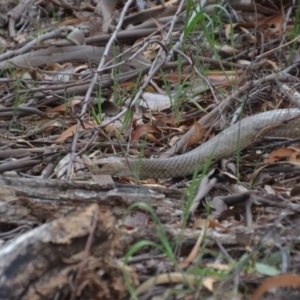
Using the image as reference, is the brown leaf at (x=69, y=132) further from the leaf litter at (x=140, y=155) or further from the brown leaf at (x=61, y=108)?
the brown leaf at (x=61, y=108)

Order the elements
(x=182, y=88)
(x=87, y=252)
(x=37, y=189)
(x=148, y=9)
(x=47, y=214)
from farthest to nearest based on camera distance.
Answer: (x=148, y=9) < (x=182, y=88) < (x=37, y=189) < (x=47, y=214) < (x=87, y=252)

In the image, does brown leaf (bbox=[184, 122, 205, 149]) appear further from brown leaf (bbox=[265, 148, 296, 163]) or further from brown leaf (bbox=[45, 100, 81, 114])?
brown leaf (bbox=[45, 100, 81, 114])

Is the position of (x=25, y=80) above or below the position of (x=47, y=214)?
→ below

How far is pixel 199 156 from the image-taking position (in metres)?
4.29

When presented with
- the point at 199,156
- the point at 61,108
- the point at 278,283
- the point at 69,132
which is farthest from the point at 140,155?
the point at 278,283

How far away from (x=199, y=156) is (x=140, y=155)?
1.49ft

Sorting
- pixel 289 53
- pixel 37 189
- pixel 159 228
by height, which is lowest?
pixel 289 53

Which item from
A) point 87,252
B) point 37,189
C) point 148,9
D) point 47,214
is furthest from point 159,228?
point 148,9

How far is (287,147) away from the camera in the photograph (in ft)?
13.9

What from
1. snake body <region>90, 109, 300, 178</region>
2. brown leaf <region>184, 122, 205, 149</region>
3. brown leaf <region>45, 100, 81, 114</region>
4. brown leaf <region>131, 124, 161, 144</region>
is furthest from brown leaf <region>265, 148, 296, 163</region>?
brown leaf <region>45, 100, 81, 114</region>

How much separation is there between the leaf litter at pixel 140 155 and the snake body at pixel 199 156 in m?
0.07

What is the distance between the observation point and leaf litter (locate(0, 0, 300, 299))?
2520mm

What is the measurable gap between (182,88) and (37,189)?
6.86 ft

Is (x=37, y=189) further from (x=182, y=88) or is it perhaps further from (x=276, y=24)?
(x=276, y=24)
